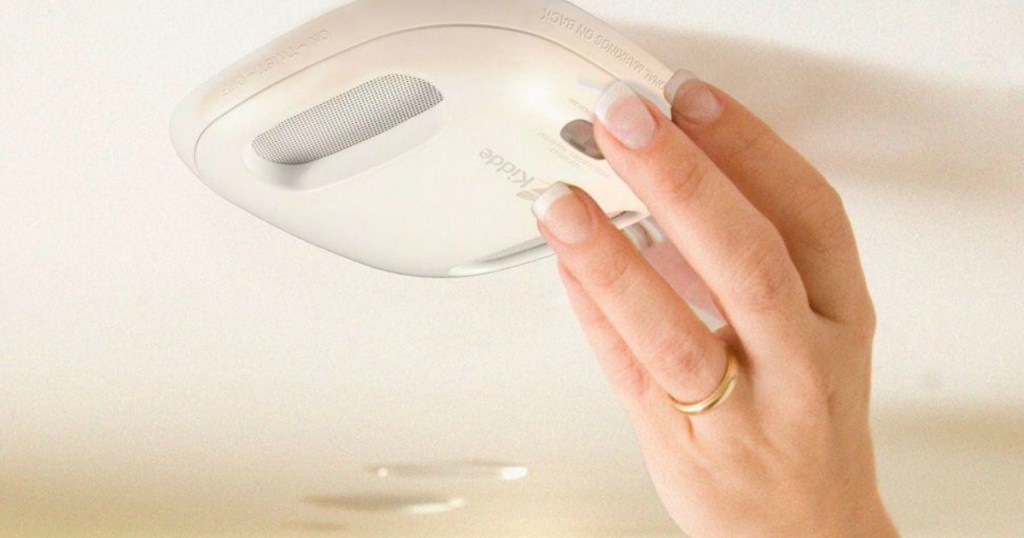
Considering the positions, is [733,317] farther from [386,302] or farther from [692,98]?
[386,302]

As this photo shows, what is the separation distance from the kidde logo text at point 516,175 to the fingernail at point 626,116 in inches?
3.4

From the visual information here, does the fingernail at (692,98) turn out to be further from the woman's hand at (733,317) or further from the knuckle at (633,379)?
the knuckle at (633,379)

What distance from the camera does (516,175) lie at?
2.21 feet

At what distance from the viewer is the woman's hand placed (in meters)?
0.61

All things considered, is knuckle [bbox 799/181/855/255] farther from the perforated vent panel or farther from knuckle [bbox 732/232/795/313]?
the perforated vent panel

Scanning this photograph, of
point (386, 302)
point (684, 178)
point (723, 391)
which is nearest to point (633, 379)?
point (723, 391)

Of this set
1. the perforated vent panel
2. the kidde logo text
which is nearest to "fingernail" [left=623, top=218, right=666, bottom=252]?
the kidde logo text

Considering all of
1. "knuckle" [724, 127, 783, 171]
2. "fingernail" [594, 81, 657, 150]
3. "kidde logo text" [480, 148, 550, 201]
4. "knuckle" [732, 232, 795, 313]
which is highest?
"kidde logo text" [480, 148, 550, 201]

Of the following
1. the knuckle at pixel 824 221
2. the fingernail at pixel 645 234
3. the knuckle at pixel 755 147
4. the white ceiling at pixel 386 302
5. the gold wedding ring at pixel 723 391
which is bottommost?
the gold wedding ring at pixel 723 391

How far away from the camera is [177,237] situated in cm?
93

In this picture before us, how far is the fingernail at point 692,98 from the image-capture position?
2.09 ft

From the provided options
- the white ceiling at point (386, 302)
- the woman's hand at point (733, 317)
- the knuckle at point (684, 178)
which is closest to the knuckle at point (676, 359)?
the woman's hand at point (733, 317)

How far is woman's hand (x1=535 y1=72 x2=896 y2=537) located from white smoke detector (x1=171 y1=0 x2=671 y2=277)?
0.03 m

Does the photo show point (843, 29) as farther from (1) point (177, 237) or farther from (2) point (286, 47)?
(1) point (177, 237)
